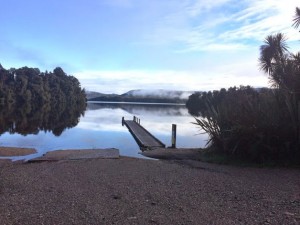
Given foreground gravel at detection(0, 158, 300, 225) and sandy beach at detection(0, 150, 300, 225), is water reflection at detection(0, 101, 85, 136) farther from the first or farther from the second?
foreground gravel at detection(0, 158, 300, 225)

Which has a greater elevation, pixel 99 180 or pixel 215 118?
pixel 215 118

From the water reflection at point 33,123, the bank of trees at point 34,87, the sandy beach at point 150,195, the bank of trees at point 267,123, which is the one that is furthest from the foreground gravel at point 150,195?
the bank of trees at point 34,87

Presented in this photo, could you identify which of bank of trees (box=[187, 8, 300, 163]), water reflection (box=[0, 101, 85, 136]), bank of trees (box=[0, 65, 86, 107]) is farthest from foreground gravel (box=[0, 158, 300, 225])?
bank of trees (box=[0, 65, 86, 107])

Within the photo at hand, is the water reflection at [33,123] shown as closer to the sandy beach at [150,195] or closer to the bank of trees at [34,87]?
the sandy beach at [150,195]

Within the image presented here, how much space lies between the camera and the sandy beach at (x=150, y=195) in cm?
605

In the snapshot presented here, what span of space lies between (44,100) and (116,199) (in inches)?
3437

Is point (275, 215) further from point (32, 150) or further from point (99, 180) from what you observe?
point (32, 150)

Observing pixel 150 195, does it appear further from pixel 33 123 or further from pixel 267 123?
pixel 33 123

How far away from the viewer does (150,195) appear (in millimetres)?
7633

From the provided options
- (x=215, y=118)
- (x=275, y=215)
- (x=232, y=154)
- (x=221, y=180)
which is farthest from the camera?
(x=215, y=118)

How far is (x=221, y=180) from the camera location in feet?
30.7

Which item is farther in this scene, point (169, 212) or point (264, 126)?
point (264, 126)

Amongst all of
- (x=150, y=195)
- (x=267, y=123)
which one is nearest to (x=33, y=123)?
(x=267, y=123)

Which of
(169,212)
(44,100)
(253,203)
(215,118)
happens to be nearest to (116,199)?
(169,212)
